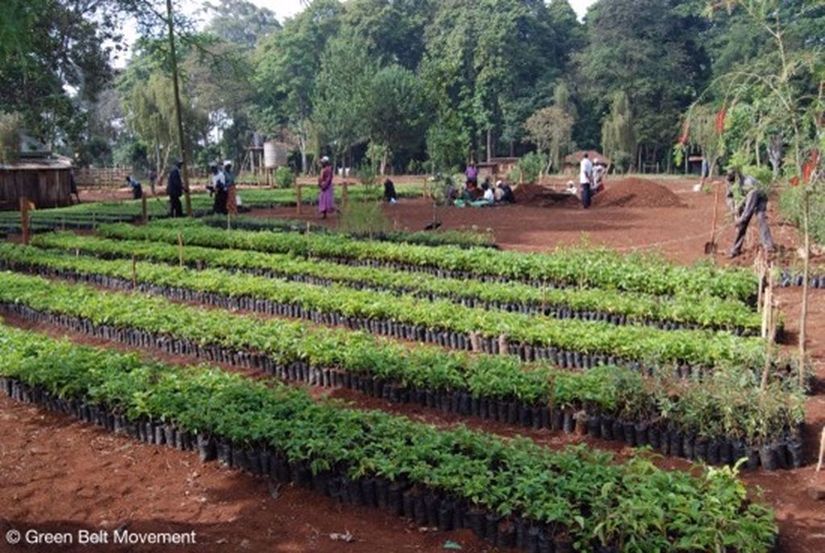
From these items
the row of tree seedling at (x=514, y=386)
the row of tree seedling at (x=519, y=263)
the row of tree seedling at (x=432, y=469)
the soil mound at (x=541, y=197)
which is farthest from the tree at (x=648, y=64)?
the row of tree seedling at (x=432, y=469)

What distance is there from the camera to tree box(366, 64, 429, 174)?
47188 millimetres

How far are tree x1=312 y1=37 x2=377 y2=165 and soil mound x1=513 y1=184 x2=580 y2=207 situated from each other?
886 inches

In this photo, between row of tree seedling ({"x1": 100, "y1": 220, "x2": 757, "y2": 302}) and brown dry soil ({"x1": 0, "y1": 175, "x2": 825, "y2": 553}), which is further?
row of tree seedling ({"x1": 100, "y1": 220, "x2": 757, "y2": 302})

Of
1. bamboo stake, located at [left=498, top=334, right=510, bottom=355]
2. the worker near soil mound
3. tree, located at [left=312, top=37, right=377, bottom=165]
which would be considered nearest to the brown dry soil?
bamboo stake, located at [left=498, top=334, right=510, bottom=355]

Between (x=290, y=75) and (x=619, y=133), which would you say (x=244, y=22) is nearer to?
(x=290, y=75)

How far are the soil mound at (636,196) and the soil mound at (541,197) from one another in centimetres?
88

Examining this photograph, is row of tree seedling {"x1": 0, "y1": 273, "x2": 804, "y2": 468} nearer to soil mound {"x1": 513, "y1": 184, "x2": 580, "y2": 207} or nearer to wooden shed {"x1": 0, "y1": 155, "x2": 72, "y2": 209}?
soil mound {"x1": 513, "y1": 184, "x2": 580, "y2": 207}

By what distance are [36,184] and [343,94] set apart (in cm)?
2355

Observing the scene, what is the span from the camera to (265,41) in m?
61.4

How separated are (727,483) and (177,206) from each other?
18.8 meters

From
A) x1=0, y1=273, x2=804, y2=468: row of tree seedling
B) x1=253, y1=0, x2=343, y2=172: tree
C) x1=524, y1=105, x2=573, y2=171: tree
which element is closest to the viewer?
x1=0, y1=273, x2=804, y2=468: row of tree seedling

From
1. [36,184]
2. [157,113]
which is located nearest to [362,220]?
[36,184]

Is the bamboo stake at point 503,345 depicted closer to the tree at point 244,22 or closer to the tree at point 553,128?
the tree at point 553,128

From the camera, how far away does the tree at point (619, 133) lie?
4628cm
